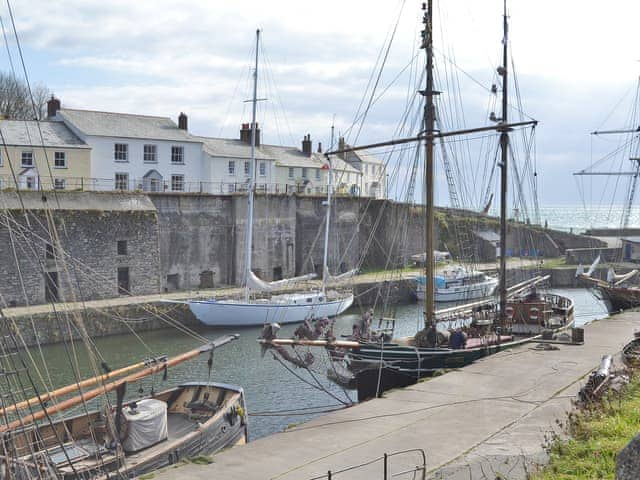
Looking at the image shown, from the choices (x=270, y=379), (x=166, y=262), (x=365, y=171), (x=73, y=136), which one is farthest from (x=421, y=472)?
(x=365, y=171)

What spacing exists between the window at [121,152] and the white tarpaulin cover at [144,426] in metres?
28.2

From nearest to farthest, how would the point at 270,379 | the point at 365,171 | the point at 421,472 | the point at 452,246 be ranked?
the point at 421,472 < the point at 270,379 < the point at 452,246 < the point at 365,171

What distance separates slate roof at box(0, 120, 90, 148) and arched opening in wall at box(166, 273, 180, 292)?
8.40 m

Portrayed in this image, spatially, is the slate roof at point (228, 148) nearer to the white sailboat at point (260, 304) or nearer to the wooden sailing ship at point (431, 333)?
the white sailboat at point (260, 304)

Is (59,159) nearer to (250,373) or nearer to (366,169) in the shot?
(250,373)

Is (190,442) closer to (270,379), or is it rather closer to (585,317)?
(270,379)

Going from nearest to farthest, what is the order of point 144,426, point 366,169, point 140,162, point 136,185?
point 144,426, point 136,185, point 140,162, point 366,169

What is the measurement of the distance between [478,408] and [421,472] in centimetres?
410

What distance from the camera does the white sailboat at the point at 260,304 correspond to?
3412 centimetres

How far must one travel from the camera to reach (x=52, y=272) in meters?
33.4

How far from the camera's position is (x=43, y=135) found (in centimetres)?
3838

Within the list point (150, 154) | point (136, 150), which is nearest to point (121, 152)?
point (136, 150)

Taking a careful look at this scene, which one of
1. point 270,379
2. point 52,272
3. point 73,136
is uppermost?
point 73,136

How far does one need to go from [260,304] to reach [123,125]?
15.0 meters
